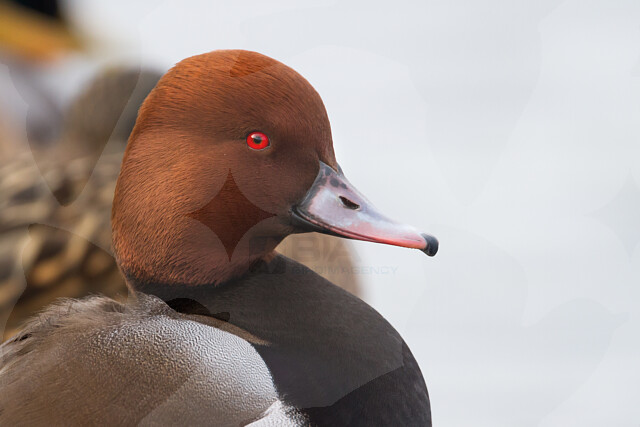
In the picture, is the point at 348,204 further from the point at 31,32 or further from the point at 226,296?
the point at 31,32

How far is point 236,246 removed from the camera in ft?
2.36

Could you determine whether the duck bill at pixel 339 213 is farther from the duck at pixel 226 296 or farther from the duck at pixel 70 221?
the duck at pixel 70 221

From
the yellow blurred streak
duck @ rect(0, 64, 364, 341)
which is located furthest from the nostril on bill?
the yellow blurred streak

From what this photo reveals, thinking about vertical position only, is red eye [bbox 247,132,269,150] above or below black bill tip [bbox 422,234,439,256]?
above

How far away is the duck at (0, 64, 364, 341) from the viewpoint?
96 centimetres

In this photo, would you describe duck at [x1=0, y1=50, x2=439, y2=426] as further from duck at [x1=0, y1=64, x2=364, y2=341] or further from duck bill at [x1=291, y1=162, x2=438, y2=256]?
duck at [x1=0, y1=64, x2=364, y2=341]

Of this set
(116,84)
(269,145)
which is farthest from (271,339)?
(116,84)

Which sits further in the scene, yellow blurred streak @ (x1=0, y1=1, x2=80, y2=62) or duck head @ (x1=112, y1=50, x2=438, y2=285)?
yellow blurred streak @ (x1=0, y1=1, x2=80, y2=62)

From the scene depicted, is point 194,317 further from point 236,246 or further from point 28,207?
point 28,207

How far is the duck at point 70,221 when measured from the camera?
0.96 metres

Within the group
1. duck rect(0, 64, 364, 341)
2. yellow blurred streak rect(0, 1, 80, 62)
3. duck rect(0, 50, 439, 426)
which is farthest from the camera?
duck rect(0, 64, 364, 341)

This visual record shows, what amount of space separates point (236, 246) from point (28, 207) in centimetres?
44

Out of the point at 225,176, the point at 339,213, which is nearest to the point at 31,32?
the point at 225,176


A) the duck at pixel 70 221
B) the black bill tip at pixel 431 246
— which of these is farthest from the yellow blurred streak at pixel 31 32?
the black bill tip at pixel 431 246
